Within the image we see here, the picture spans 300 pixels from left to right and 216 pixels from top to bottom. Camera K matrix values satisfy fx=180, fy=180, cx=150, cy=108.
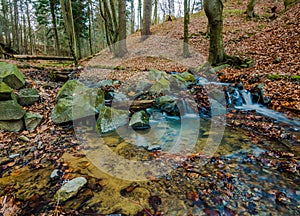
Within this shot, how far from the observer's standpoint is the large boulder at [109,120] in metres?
4.32

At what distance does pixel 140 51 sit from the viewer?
13.4 m

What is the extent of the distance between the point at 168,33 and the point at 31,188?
656 inches

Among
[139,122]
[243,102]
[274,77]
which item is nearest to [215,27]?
[274,77]

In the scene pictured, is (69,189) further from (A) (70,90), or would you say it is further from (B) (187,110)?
(B) (187,110)

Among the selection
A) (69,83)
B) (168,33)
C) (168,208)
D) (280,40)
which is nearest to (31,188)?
(168,208)

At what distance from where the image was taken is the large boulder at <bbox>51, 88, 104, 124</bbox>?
4.30 metres

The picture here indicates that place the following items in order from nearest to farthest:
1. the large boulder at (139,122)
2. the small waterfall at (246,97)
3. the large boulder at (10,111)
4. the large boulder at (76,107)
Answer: the large boulder at (10,111) < the large boulder at (76,107) < the large boulder at (139,122) < the small waterfall at (246,97)

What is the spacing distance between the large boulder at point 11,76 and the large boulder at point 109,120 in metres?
2.81

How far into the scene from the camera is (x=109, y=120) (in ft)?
14.7

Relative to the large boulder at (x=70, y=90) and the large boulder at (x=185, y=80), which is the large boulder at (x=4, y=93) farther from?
the large boulder at (x=185, y=80)

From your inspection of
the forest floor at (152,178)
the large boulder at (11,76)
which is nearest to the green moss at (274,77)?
the forest floor at (152,178)

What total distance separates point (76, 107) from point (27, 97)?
1444mm

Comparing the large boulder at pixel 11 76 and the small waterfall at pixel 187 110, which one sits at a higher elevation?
the large boulder at pixel 11 76

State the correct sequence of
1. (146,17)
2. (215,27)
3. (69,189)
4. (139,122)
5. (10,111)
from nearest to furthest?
(69,189) < (10,111) < (139,122) < (215,27) < (146,17)
